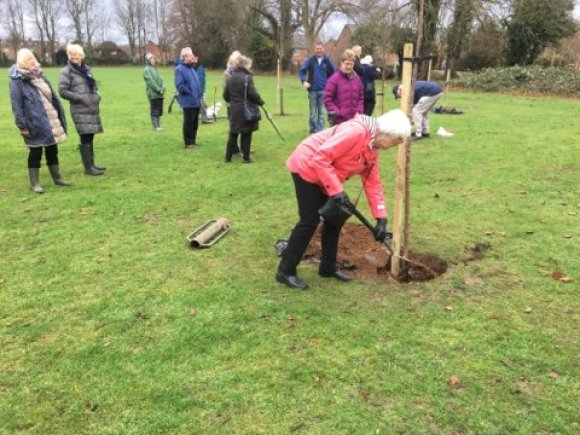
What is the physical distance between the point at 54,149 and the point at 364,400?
623 cm

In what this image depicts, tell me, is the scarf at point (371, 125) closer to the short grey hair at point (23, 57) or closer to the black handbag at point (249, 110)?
the short grey hair at point (23, 57)

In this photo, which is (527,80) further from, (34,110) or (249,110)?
(34,110)

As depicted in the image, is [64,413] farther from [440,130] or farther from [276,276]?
[440,130]

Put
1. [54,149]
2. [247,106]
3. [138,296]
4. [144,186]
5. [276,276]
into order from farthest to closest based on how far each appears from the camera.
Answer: [247,106]
[144,186]
[54,149]
[276,276]
[138,296]

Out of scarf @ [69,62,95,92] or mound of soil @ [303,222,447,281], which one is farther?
scarf @ [69,62,95,92]

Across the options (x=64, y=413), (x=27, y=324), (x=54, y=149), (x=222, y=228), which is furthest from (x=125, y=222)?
(x=64, y=413)

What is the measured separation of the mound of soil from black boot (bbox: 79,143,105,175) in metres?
4.61

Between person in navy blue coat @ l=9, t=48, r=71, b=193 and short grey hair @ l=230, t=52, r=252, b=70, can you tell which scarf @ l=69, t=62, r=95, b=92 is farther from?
short grey hair @ l=230, t=52, r=252, b=70

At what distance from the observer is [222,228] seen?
6145 mm

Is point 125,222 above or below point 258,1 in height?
below

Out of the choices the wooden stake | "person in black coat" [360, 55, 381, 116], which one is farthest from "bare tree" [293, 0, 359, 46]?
the wooden stake

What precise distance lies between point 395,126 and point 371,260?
6.20ft

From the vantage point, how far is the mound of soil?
5004 millimetres

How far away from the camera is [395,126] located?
3.82 meters
